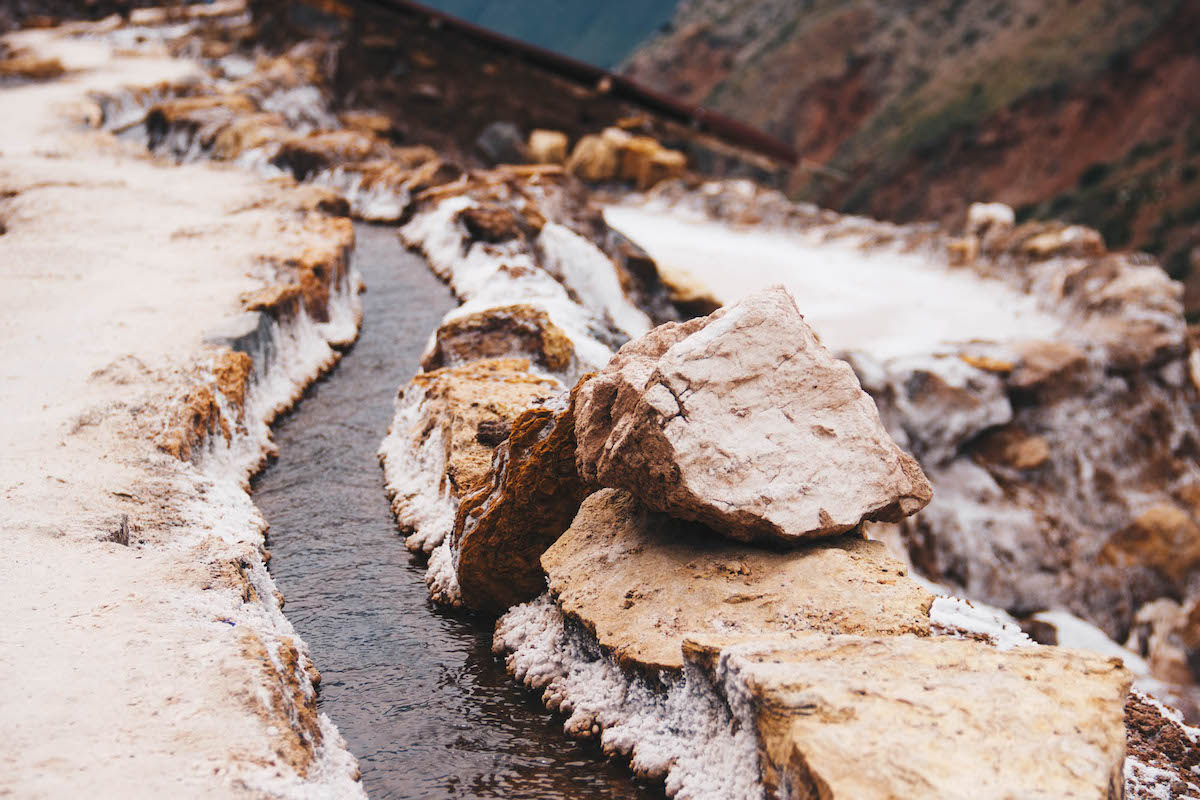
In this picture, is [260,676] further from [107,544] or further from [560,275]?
[560,275]

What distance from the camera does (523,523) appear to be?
591 centimetres

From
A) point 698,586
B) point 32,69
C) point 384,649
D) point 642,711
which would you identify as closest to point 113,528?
point 384,649

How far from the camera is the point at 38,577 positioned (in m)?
5.05

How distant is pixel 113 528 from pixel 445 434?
2.41m

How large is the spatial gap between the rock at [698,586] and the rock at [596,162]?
69.2 feet

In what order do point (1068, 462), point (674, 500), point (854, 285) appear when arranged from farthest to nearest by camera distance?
point (854, 285) < point (1068, 462) < point (674, 500)

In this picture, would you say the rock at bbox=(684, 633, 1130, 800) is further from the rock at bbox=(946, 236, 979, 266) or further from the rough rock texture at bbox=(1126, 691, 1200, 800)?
the rock at bbox=(946, 236, 979, 266)

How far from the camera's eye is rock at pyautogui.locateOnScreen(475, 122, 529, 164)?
83.5 ft

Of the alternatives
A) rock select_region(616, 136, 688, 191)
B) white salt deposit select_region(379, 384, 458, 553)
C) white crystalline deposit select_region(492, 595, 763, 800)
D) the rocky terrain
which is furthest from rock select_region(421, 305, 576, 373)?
rock select_region(616, 136, 688, 191)

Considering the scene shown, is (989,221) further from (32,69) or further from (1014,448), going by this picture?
(32,69)

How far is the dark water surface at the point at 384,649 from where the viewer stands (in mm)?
4594

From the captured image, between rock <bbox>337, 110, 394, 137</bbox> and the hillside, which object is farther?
the hillside

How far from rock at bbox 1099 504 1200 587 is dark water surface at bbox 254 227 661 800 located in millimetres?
9865

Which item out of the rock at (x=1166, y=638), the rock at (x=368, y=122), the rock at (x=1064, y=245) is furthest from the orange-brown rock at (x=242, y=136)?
the rock at (x=1166, y=638)
